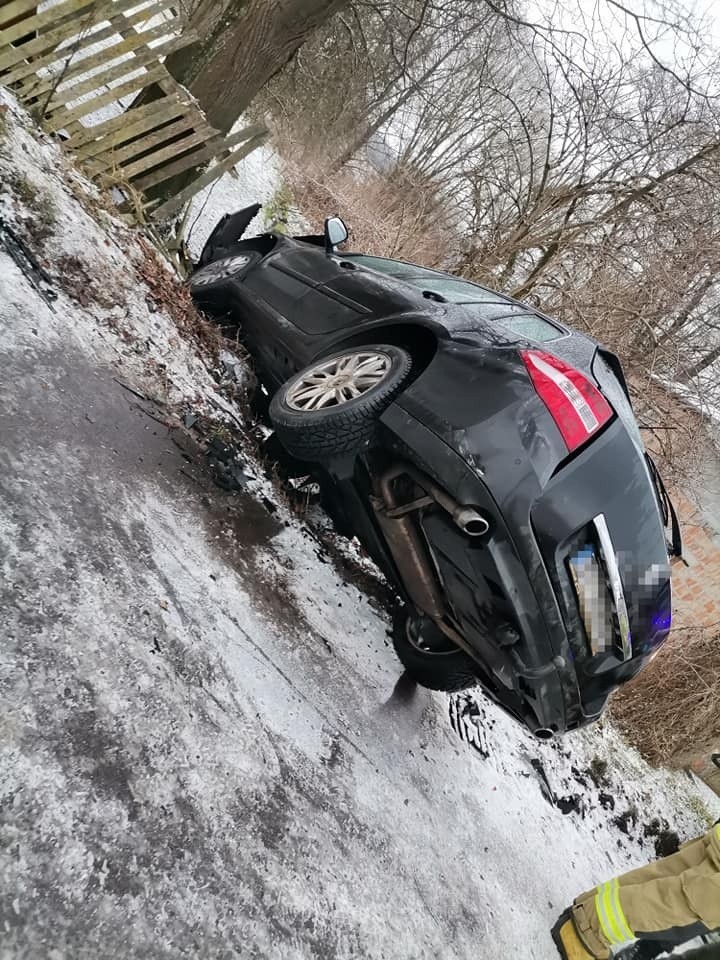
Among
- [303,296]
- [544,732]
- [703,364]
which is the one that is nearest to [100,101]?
[303,296]

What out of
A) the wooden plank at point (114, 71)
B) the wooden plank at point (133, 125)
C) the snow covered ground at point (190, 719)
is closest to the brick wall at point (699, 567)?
the snow covered ground at point (190, 719)

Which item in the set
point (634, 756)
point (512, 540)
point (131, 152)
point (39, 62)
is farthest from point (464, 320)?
A: point (634, 756)

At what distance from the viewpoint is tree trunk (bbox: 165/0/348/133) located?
484cm

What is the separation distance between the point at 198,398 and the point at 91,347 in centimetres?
75

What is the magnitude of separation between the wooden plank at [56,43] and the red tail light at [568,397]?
12.5 feet

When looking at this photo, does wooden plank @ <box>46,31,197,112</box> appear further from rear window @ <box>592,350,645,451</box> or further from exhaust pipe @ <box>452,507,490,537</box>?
exhaust pipe @ <box>452,507,490,537</box>

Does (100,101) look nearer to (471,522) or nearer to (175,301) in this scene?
(175,301)

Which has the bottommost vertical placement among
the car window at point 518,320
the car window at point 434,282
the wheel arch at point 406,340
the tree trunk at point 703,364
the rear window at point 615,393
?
the wheel arch at point 406,340

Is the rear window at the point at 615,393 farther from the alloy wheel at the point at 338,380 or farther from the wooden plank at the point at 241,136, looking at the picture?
the wooden plank at the point at 241,136

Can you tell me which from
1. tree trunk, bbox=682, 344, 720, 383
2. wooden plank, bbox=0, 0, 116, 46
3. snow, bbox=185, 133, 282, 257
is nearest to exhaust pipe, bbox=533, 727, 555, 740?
wooden plank, bbox=0, 0, 116, 46

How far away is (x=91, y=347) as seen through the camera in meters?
3.43

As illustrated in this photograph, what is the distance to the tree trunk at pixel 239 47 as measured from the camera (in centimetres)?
484

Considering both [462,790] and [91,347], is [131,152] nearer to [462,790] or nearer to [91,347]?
[91,347]

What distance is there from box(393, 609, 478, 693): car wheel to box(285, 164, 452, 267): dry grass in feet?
25.1
